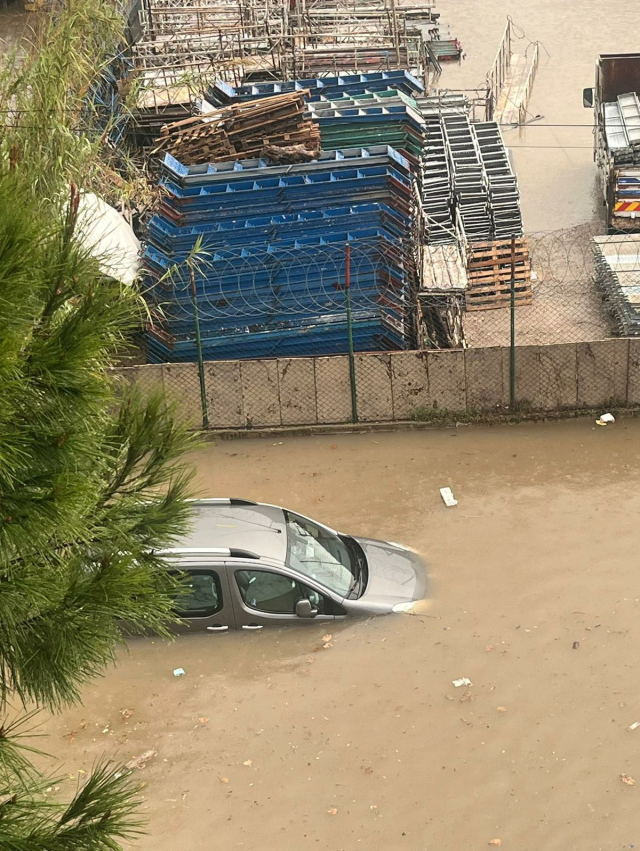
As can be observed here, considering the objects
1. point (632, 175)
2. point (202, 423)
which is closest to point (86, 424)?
point (202, 423)

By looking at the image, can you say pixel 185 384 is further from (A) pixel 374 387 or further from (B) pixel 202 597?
(B) pixel 202 597

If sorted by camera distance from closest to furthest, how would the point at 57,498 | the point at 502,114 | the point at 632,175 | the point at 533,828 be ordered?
the point at 57,498
the point at 533,828
the point at 632,175
the point at 502,114

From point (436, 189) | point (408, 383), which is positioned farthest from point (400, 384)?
point (436, 189)

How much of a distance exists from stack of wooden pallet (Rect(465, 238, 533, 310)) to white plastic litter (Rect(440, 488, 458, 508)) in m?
5.60

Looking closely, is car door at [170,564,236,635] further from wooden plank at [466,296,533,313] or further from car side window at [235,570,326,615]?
wooden plank at [466,296,533,313]

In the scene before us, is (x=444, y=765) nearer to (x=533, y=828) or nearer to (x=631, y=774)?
(x=533, y=828)

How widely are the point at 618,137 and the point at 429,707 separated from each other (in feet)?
46.4

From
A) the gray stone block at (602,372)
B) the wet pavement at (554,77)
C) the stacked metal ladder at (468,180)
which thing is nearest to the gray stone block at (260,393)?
the gray stone block at (602,372)

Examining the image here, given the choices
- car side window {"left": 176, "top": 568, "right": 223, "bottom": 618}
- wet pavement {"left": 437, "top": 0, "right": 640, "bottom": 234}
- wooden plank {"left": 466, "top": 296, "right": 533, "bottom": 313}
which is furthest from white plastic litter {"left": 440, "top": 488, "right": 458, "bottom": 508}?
wet pavement {"left": 437, "top": 0, "right": 640, "bottom": 234}

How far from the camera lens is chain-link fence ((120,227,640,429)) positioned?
48.7 ft

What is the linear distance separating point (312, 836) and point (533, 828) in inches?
72.8

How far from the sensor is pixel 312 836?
8891 mm

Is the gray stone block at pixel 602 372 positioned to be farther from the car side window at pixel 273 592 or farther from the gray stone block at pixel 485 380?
the car side window at pixel 273 592

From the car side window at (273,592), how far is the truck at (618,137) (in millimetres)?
11964
